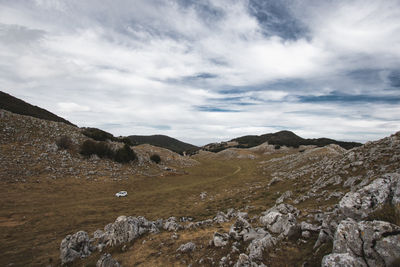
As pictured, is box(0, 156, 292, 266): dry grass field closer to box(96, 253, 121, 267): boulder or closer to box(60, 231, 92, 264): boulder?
box(60, 231, 92, 264): boulder

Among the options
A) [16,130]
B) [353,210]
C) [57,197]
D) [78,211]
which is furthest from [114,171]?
[353,210]

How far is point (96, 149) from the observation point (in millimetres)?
62281

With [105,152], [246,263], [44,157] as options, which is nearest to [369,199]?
[246,263]

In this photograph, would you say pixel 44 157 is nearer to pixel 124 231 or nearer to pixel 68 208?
pixel 68 208

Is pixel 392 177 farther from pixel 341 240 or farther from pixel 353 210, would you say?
pixel 341 240

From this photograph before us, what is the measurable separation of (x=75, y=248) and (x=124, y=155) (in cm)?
5368

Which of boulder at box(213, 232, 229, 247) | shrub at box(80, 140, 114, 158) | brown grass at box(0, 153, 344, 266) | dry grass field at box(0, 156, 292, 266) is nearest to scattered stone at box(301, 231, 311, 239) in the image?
brown grass at box(0, 153, 344, 266)

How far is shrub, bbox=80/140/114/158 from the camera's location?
59.9 m

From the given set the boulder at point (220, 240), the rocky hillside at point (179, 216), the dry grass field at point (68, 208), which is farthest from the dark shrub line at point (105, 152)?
the boulder at point (220, 240)

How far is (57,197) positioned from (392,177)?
49641mm

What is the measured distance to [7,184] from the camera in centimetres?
3738

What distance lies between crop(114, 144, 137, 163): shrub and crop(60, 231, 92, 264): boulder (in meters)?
52.0

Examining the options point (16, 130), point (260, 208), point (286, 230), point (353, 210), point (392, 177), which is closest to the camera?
point (353, 210)

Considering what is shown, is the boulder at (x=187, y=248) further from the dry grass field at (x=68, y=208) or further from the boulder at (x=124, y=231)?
the dry grass field at (x=68, y=208)
